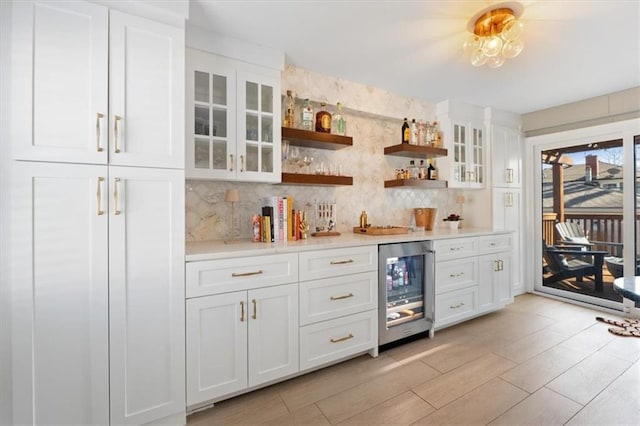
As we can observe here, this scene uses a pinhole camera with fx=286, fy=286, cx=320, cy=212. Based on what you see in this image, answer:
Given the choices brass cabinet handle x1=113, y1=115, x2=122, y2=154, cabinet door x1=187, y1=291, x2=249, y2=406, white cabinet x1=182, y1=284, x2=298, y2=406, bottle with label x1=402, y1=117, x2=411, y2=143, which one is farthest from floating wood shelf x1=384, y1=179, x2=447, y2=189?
brass cabinet handle x1=113, y1=115, x2=122, y2=154

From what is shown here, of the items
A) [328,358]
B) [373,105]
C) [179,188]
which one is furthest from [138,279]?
[373,105]

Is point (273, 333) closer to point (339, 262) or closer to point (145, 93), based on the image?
point (339, 262)

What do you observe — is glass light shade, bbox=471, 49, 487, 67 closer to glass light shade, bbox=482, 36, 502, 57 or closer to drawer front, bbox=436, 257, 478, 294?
glass light shade, bbox=482, 36, 502, 57

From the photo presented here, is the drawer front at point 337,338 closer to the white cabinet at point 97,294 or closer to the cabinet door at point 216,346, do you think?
the cabinet door at point 216,346

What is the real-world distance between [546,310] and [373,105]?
126 inches

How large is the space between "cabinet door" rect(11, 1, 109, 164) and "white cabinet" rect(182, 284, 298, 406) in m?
1.03

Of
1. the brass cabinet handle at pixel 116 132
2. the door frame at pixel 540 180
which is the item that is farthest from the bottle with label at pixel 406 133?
the brass cabinet handle at pixel 116 132

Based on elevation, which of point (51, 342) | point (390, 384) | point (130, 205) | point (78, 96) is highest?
point (78, 96)

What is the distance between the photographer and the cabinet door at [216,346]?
5.53 feet

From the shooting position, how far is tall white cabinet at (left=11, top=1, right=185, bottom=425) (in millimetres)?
1342

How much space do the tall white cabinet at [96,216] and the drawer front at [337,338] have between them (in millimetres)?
814

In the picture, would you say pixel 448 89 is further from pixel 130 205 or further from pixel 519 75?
pixel 130 205

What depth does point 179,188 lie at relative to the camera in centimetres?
167

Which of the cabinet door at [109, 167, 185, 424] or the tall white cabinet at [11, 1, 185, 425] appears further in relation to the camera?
the cabinet door at [109, 167, 185, 424]
